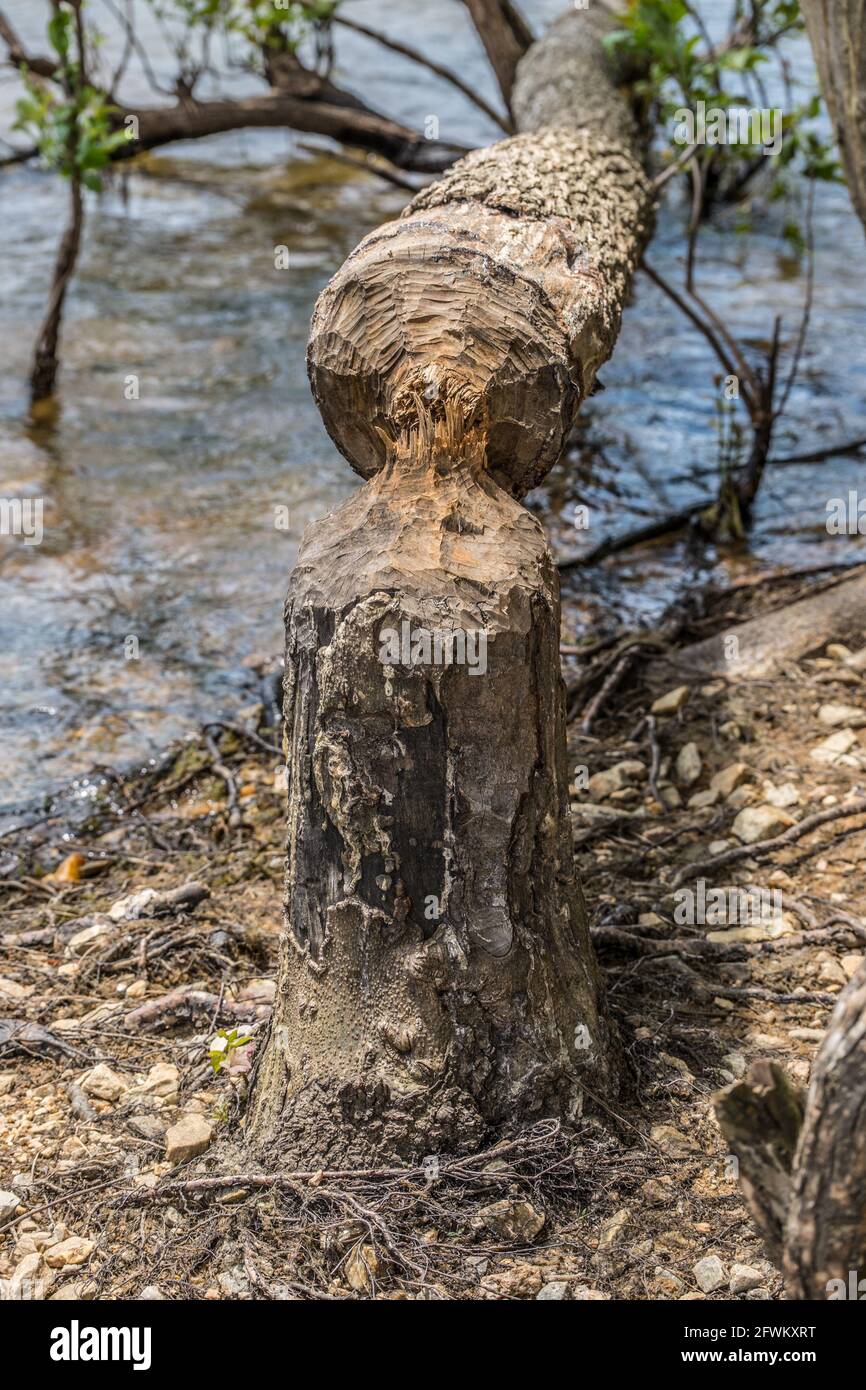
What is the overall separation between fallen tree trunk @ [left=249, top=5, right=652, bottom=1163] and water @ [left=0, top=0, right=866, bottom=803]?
190cm

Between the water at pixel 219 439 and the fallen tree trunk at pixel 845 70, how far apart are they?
4.72 feet

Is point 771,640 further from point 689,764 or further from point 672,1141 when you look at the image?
point 672,1141

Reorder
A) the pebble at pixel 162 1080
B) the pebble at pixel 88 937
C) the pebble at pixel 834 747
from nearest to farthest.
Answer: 1. the pebble at pixel 162 1080
2. the pebble at pixel 88 937
3. the pebble at pixel 834 747

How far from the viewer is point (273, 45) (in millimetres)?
8320

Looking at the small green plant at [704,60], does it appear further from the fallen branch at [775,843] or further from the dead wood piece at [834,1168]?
the dead wood piece at [834,1168]

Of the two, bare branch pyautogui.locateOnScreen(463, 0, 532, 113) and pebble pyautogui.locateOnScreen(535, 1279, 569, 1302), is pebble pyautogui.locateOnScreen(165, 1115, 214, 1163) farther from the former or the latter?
bare branch pyautogui.locateOnScreen(463, 0, 532, 113)

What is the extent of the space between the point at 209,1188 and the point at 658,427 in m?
4.85

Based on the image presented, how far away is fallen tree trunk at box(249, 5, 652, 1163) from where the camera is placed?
90.0 inches

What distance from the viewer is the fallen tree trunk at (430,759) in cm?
229

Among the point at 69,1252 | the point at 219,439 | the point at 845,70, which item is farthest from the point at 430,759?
the point at 219,439

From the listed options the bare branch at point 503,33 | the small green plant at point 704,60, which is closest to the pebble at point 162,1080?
the small green plant at point 704,60
